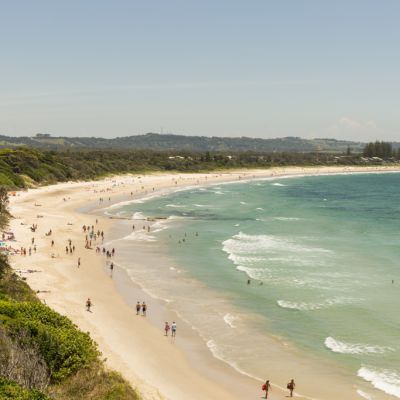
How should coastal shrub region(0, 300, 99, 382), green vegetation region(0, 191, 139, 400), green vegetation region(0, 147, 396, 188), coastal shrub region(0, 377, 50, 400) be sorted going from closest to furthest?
coastal shrub region(0, 377, 50, 400) → green vegetation region(0, 191, 139, 400) → coastal shrub region(0, 300, 99, 382) → green vegetation region(0, 147, 396, 188)

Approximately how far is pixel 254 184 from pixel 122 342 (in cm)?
10477

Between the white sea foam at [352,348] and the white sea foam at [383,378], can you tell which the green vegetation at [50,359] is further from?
the white sea foam at [352,348]

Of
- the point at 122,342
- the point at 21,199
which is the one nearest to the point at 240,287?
the point at 122,342

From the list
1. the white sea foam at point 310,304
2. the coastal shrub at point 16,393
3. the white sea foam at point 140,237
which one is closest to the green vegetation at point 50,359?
the coastal shrub at point 16,393

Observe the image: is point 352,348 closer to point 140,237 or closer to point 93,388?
point 93,388

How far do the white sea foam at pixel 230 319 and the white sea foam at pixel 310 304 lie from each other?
348cm

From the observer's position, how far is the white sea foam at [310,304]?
30891mm

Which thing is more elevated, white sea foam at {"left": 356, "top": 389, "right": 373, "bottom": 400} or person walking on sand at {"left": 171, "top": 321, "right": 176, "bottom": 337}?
person walking on sand at {"left": 171, "top": 321, "right": 176, "bottom": 337}

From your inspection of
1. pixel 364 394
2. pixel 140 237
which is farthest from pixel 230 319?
pixel 140 237

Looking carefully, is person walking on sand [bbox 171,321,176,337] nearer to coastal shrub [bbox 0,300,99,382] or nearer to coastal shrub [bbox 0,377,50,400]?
coastal shrub [bbox 0,300,99,382]

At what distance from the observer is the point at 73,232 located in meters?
55.1

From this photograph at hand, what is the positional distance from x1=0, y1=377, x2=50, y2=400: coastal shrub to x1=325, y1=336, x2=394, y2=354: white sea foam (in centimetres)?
1615

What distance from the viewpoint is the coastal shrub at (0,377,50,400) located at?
492 inches

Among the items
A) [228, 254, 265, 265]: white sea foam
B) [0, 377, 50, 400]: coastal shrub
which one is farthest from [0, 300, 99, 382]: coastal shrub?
[228, 254, 265, 265]: white sea foam
